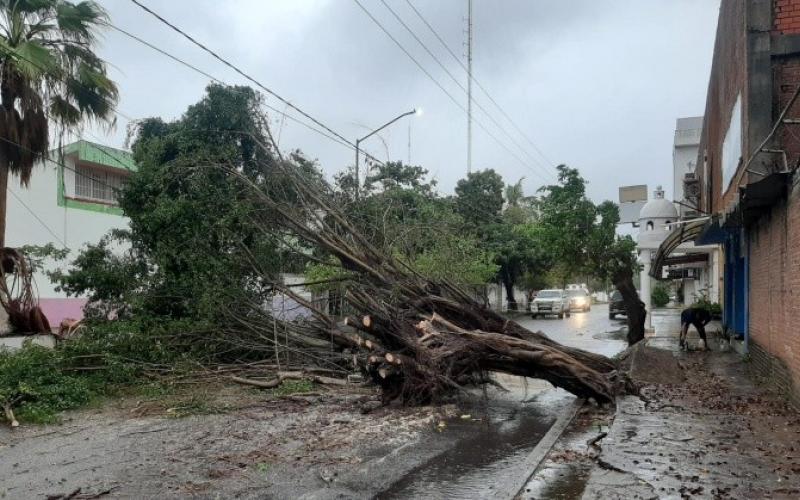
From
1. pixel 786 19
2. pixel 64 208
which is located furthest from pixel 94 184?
pixel 786 19

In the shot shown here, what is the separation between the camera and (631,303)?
17.6 metres

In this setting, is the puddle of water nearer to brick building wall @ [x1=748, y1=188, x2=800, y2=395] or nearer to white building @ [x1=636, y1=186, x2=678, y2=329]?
brick building wall @ [x1=748, y1=188, x2=800, y2=395]

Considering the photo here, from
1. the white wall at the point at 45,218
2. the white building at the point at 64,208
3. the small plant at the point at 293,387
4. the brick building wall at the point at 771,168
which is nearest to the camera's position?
the brick building wall at the point at 771,168

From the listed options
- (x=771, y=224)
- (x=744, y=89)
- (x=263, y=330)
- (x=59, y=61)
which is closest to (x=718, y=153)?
(x=744, y=89)

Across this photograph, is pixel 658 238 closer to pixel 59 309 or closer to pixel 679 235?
pixel 679 235

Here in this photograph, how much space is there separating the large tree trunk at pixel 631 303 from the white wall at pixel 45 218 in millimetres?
16337

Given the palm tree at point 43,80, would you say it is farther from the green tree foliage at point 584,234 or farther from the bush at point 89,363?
the green tree foliage at point 584,234

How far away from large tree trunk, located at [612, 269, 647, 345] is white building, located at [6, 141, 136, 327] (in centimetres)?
1439

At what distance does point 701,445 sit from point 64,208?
19515 millimetres

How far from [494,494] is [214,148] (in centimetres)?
992

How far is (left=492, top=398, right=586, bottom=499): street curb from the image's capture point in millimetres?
5488

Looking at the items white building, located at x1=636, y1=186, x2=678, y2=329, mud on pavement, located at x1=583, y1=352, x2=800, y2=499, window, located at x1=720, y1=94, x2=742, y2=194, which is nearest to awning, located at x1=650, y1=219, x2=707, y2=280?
window, located at x1=720, y1=94, x2=742, y2=194

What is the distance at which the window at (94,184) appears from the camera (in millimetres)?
21078

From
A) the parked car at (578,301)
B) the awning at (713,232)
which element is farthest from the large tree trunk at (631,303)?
the parked car at (578,301)
